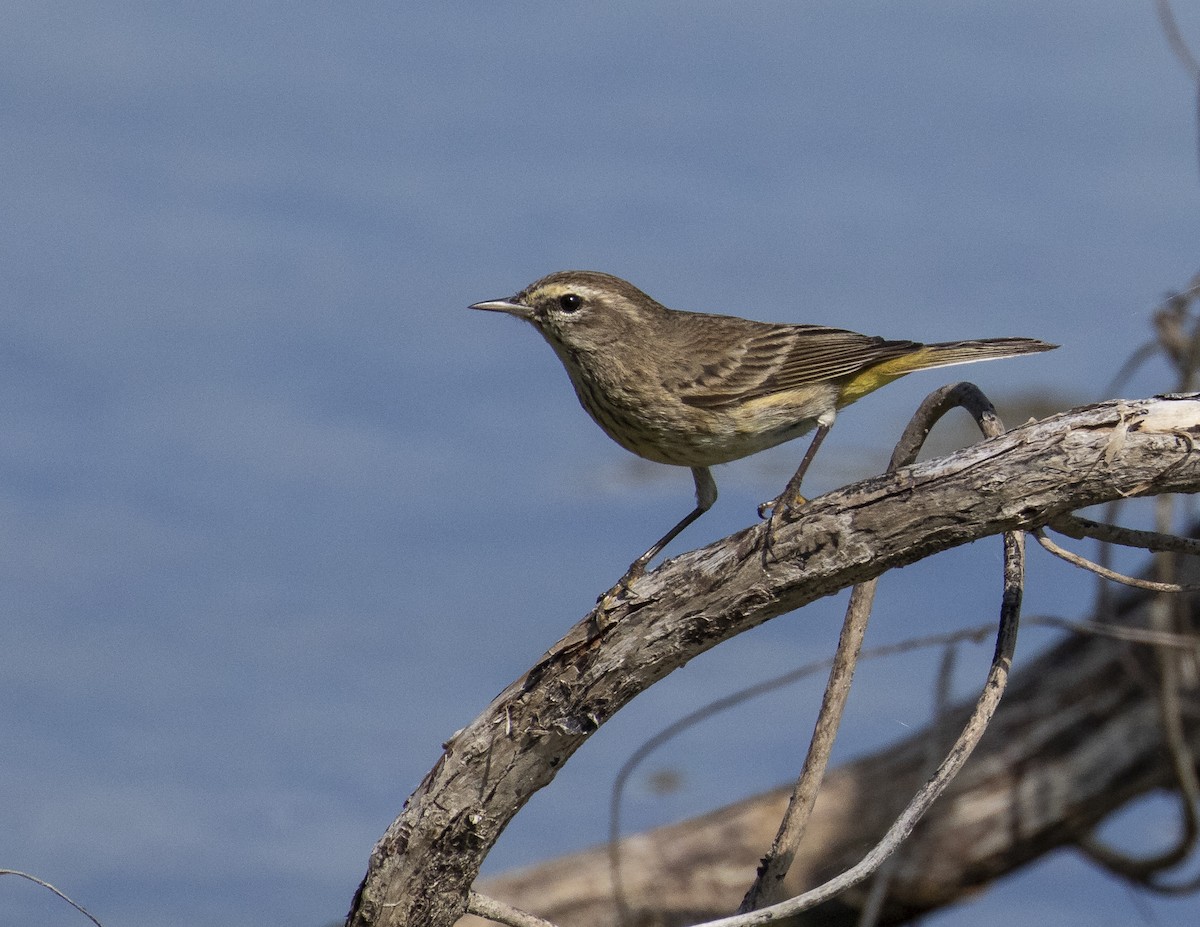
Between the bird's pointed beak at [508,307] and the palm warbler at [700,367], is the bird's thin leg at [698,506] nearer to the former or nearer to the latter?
the palm warbler at [700,367]

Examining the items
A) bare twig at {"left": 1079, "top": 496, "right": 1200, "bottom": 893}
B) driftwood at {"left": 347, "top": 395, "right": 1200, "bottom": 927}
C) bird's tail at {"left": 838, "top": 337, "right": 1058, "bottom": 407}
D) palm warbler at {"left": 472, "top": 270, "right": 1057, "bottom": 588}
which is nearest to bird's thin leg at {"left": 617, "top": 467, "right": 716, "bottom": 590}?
palm warbler at {"left": 472, "top": 270, "right": 1057, "bottom": 588}

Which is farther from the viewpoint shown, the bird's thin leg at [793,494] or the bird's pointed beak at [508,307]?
the bird's pointed beak at [508,307]

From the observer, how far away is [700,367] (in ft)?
18.6

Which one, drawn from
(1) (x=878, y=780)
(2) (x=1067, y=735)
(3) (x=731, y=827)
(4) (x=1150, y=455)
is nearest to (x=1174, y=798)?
(2) (x=1067, y=735)

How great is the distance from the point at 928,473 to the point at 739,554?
0.52 m

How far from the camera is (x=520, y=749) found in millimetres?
4219

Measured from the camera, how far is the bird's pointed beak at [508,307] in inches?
233

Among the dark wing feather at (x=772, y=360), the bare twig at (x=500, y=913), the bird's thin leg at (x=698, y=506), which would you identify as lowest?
the bare twig at (x=500, y=913)

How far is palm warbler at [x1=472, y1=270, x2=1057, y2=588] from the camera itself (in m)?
5.45


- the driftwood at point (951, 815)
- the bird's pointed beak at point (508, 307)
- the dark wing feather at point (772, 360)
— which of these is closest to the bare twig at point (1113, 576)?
the dark wing feather at point (772, 360)

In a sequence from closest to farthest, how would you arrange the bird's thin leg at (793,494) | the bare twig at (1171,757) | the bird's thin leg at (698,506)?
the bird's thin leg at (793,494) → the bird's thin leg at (698,506) → the bare twig at (1171,757)

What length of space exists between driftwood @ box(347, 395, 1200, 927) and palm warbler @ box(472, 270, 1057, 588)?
88cm

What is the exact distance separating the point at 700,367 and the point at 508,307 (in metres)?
0.78

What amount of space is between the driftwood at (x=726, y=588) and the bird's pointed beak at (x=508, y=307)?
1936 millimetres
